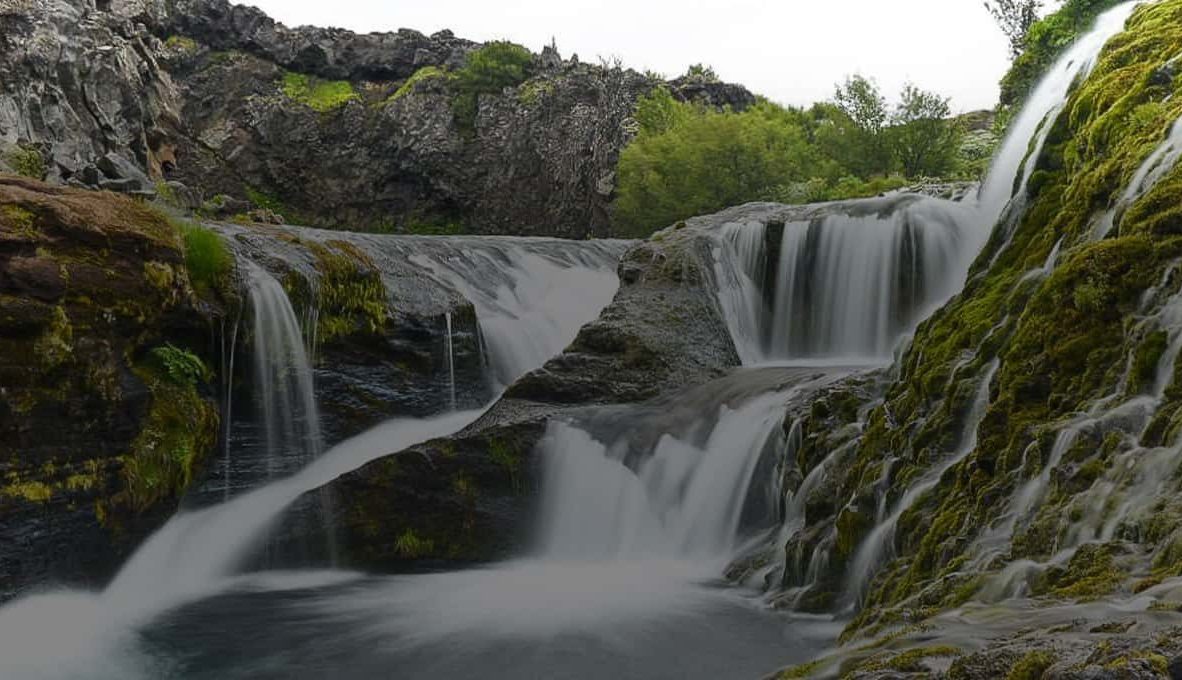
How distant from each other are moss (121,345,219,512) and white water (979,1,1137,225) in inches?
329

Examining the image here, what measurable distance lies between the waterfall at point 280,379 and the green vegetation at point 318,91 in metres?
29.7

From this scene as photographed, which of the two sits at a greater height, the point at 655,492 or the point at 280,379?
the point at 280,379

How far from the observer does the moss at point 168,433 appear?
8.75 m

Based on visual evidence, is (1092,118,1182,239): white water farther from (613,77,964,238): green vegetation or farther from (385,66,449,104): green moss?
(385,66,449,104): green moss

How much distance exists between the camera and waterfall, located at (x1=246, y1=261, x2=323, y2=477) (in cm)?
1048

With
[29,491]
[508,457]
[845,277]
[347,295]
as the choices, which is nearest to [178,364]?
[29,491]

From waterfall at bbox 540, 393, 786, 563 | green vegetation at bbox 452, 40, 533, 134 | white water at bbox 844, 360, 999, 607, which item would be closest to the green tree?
green vegetation at bbox 452, 40, 533, 134

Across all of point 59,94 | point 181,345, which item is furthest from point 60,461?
point 59,94

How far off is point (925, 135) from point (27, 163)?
22.9m

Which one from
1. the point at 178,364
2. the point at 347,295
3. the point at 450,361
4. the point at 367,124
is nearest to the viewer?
the point at 178,364

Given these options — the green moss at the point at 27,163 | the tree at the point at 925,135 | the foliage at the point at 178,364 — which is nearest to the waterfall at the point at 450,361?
the foliage at the point at 178,364

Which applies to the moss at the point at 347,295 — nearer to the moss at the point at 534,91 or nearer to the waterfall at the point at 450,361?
the waterfall at the point at 450,361

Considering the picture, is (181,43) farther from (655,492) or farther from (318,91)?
(655,492)

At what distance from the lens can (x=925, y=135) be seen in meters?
26.8
